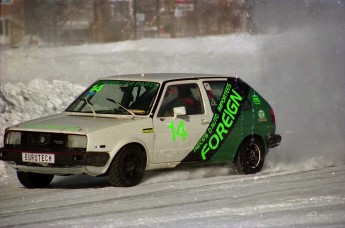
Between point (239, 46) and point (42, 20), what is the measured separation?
244 inches

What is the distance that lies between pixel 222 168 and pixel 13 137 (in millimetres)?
2931

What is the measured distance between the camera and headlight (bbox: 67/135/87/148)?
10328mm

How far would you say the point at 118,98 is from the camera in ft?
37.4

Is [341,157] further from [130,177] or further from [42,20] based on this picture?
[42,20]

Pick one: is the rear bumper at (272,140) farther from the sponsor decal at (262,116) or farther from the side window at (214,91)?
the side window at (214,91)

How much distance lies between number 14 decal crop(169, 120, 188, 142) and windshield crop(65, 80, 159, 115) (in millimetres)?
346

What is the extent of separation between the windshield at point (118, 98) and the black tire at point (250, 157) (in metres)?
1.52

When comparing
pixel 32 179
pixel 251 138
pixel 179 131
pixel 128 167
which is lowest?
pixel 32 179

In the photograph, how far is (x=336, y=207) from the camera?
29.6ft

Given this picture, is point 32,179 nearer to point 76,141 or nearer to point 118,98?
point 76,141

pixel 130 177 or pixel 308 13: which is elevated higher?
pixel 308 13

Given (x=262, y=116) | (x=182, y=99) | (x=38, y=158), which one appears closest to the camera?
(x=38, y=158)

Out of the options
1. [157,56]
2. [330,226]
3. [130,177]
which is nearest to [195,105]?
[130,177]

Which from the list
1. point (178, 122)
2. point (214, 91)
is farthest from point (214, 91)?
point (178, 122)
